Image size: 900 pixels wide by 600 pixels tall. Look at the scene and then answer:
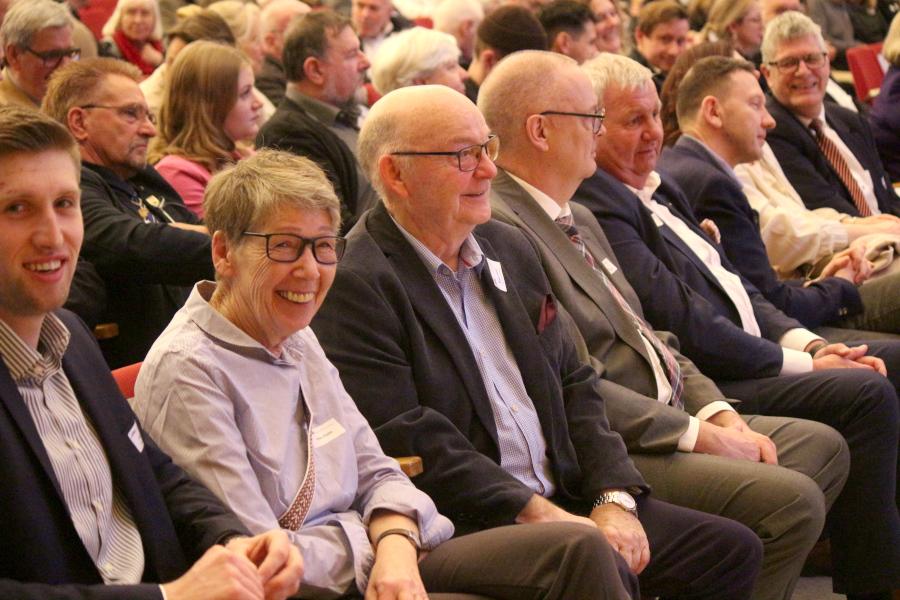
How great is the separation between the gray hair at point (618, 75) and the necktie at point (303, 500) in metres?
1.86

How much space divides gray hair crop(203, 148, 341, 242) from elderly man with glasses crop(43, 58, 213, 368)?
1196mm

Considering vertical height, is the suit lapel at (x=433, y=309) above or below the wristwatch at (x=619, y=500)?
above

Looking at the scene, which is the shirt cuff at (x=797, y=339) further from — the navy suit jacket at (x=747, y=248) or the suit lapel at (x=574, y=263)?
the suit lapel at (x=574, y=263)

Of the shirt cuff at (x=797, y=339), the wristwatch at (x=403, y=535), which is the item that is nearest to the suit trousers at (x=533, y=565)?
the wristwatch at (x=403, y=535)

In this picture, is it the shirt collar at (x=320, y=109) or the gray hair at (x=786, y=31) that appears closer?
the shirt collar at (x=320, y=109)

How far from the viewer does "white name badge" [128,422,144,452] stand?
205 centimetres

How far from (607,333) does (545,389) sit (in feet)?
1.57

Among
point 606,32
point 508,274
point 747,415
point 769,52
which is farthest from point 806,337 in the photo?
point 606,32

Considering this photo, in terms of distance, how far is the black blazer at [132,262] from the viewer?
3488mm

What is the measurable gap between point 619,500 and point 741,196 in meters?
1.81

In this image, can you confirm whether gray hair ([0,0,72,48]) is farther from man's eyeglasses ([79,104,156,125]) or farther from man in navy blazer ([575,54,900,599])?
man in navy blazer ([575,54,900,599])

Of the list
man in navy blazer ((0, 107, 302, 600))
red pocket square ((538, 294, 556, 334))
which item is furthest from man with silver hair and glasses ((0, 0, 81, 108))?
man in navy blazer ((0, 107, 302, 600))

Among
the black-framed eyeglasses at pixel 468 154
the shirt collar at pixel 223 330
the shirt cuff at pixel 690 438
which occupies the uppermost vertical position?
the black-framed eyeglasses at pixel 468 154

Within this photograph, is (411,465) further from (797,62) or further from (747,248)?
(797,62)
